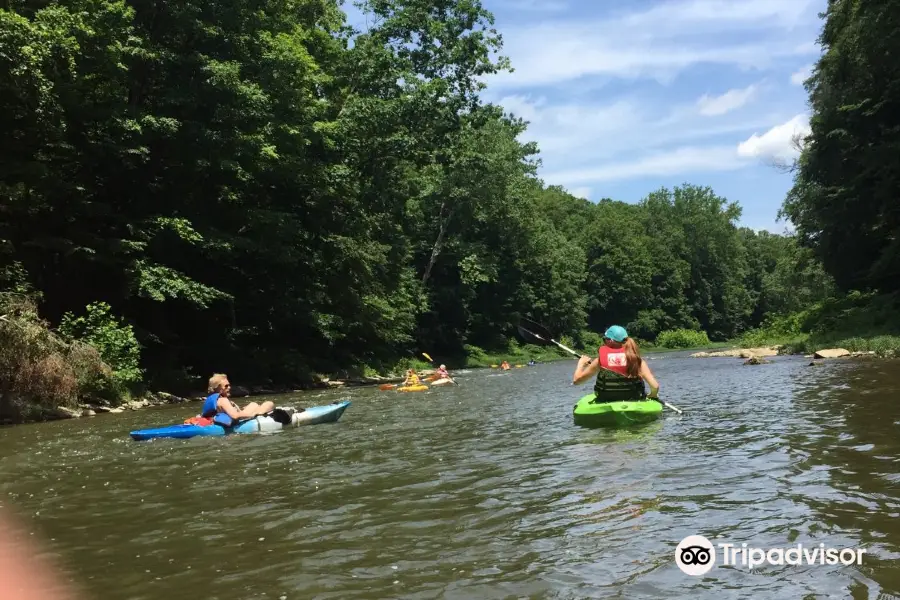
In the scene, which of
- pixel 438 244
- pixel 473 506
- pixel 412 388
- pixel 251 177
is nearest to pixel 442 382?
pixel 412 388

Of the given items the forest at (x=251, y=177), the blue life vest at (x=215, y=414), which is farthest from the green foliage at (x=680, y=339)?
the blue life vest at (x=215, y=414)

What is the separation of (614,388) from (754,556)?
6280 mm

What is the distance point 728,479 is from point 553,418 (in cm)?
553

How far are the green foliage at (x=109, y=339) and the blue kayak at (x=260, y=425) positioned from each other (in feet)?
20.2

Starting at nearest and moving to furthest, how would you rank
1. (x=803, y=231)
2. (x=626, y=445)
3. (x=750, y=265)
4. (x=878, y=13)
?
(x=626, y=445), (x=878, y=13), (x=803, y=231), (x=750, y=265)

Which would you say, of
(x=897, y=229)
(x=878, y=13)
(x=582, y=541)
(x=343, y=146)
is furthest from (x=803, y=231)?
(x=582, y=541)

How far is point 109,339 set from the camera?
56.6 feet

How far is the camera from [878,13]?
22172mm

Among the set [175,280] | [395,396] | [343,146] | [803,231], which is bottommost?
[395,396]

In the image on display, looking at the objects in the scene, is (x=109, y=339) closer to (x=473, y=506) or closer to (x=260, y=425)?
(x=260, y=425)

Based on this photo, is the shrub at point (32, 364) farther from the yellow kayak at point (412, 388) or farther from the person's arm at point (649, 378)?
the person's arm at point (649, 378)

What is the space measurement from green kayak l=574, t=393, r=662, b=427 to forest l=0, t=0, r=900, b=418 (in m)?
10.6

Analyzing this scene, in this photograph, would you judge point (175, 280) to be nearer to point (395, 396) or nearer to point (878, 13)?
point (395, 396)

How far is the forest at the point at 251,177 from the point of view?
17172mm
